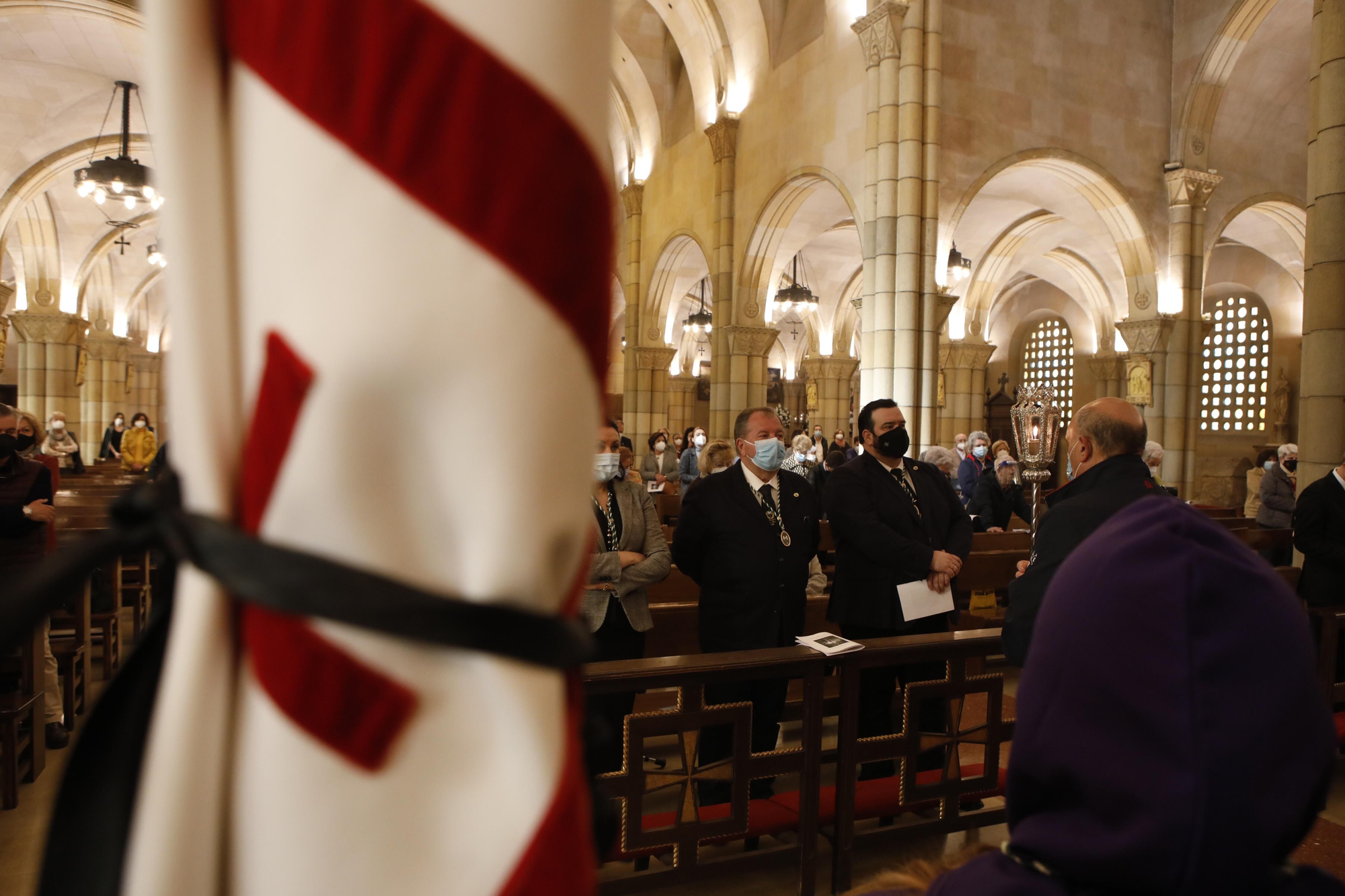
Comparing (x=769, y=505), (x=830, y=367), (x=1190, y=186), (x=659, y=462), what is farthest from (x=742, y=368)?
(x=769, y=505)

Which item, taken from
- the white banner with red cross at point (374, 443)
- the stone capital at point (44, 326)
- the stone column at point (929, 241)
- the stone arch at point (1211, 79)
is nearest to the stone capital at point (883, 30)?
the stone column at point (929, 241)

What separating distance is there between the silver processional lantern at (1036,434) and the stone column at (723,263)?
33.1 ft

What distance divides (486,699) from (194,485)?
22 centimetres

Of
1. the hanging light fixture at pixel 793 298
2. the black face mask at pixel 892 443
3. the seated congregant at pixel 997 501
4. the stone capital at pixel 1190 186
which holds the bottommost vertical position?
the seated congregant at pixel 997 501

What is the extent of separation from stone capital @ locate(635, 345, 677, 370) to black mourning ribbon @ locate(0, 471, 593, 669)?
18.5m

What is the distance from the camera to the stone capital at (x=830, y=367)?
→ 22156mm

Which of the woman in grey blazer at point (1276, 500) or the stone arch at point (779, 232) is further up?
the stone arch at point (779, 232)

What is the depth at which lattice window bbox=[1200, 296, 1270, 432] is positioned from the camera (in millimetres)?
20141

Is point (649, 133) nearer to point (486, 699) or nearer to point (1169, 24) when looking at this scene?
point (1169, 24)

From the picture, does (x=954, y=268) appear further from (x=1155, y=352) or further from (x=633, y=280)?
(x=633, y=280)

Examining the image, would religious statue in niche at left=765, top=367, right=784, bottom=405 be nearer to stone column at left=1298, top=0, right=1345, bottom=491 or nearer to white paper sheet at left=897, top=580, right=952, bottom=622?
stone column at left=1298, top=0, right=1345, bottom=491

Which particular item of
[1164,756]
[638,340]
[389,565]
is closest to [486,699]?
[389,565]

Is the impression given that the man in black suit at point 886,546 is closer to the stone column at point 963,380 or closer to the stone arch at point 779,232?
the stone arch at point 779,232

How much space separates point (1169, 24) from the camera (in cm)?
1339
